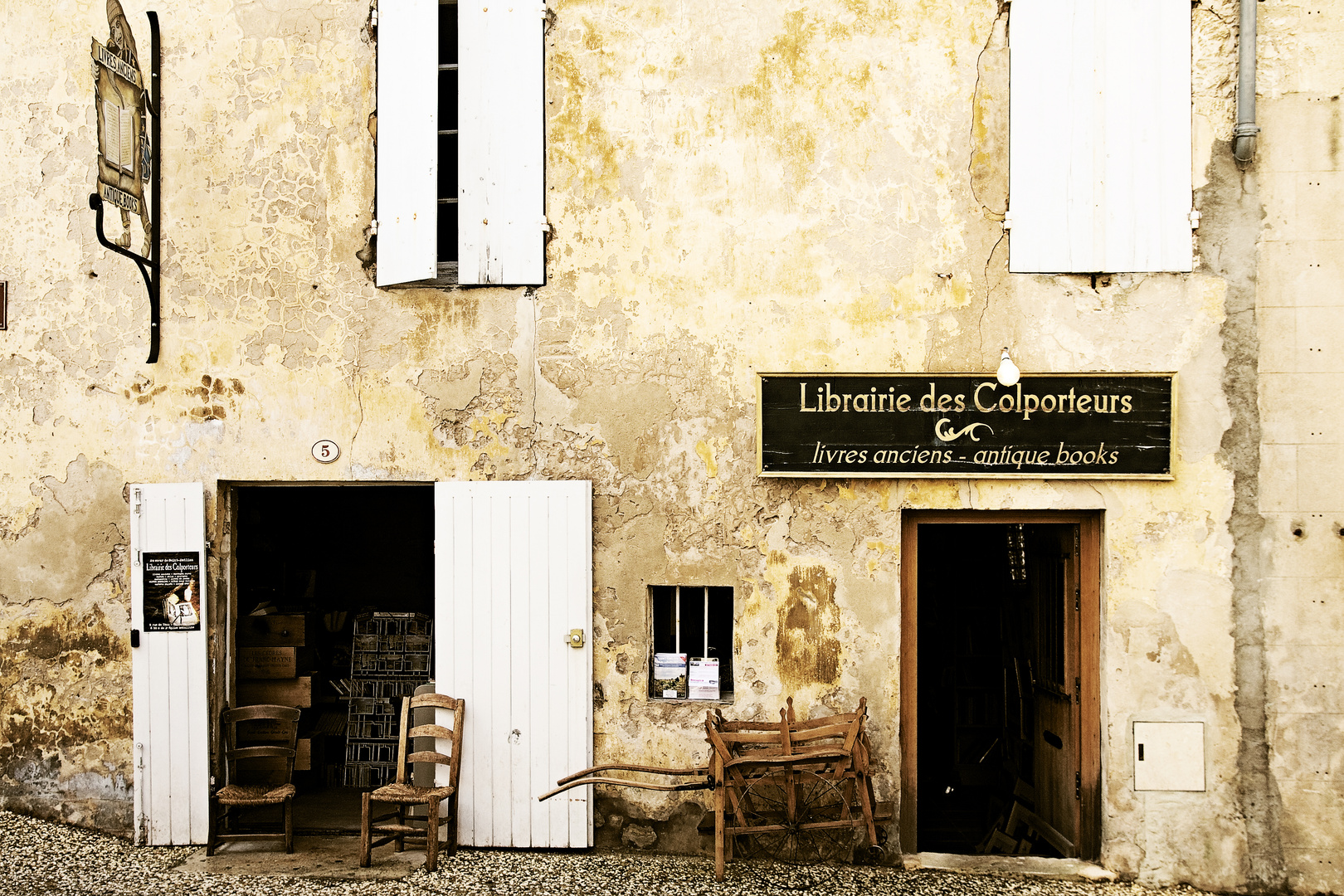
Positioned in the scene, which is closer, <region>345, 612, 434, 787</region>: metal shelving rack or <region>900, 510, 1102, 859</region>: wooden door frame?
<region>900, 510, 1102, 859</region>: wooden door frame

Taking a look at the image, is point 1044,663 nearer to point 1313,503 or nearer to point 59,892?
point 1313,503

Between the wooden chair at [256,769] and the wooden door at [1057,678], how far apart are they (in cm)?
A: 485

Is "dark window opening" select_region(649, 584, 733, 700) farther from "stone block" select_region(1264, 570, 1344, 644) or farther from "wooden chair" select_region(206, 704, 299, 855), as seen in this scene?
"stone block" select_region(1264, 570, 1344, 644)

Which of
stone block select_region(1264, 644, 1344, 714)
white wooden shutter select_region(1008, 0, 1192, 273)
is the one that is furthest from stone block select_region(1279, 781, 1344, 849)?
white wooden shutter select_region(1008, 0, 1192, 273)

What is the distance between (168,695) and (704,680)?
330cm

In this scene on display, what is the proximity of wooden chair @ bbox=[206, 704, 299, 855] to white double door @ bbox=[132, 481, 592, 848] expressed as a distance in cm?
14

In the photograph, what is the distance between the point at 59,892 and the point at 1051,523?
6080mm

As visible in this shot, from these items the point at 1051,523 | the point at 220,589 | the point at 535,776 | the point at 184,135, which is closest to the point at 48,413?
the point at 220,589

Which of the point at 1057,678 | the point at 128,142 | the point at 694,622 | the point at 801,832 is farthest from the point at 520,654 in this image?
the point at 128,142

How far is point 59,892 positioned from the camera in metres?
4.94

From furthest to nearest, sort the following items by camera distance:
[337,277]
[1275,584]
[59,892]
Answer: [337,277], [1275,584], [59,892]

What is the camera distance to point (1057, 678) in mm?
6086

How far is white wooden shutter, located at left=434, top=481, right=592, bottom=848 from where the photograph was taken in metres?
5.52

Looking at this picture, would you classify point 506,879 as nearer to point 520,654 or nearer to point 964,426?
point 520,654
